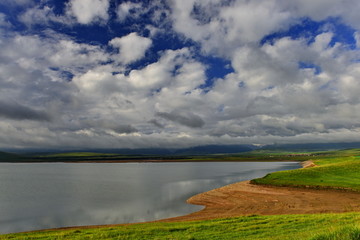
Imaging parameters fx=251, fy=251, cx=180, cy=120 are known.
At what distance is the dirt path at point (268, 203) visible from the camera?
134 feet

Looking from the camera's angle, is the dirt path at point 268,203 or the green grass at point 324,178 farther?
the green grass at point 324,178

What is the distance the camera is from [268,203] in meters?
48.4

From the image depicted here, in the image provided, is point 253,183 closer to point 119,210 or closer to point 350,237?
point 119,210

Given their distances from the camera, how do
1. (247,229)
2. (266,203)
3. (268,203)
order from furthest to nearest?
(266,203)
(268,203)
(247,229)

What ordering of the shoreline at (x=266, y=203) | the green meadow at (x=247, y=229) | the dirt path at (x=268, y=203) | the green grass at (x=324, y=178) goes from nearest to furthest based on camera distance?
the green meadow at (x=247, y=229)
the shoreline at (x=266, y=203)
the dirt path at (x=268, y=203)
the green grass at (x=324, y=178)

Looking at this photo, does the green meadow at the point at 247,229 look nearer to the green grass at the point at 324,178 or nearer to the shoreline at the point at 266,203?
the green grass at the point at 324,178

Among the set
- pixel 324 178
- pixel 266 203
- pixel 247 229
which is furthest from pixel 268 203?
pixel 324 178

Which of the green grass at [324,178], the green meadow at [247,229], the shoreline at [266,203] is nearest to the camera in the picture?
the green meadow at [247,229]

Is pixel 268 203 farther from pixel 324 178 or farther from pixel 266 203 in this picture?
pixel 324 178

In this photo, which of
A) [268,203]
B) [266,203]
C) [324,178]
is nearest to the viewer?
[268,203]

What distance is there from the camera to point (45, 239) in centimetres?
2327

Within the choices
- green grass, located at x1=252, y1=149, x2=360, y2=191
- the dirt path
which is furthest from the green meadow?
the dirt path

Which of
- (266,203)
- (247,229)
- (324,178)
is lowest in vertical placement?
(266,203)

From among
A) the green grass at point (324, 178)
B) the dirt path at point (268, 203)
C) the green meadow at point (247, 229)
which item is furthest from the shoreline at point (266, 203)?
the green meadow at point (247, 229)
